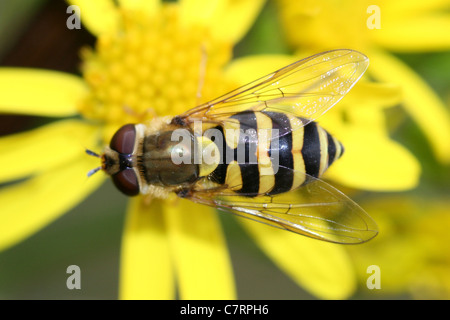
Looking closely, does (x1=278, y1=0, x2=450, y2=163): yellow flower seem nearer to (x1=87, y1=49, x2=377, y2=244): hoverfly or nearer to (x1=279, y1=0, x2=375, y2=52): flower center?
(x1=279, y1=0, x2=375, y2=52): flower center

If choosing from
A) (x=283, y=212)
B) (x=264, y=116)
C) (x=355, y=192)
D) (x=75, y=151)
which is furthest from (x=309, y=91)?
(x=75, y=151)

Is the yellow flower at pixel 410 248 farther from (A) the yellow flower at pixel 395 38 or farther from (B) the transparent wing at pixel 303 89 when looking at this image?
(B) the transparent wing at pixel 303 89

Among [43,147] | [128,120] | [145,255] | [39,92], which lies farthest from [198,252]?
[39,92]

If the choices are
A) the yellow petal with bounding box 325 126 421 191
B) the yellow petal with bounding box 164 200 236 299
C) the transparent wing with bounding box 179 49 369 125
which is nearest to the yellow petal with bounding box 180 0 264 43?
the transparent wing with bounding box 179 49 369 125

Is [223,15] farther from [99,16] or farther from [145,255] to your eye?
[145,255]

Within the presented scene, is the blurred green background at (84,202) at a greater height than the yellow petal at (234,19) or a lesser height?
lesser

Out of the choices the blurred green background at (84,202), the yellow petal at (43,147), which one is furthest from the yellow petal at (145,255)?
the yellow petal at (43,147)
